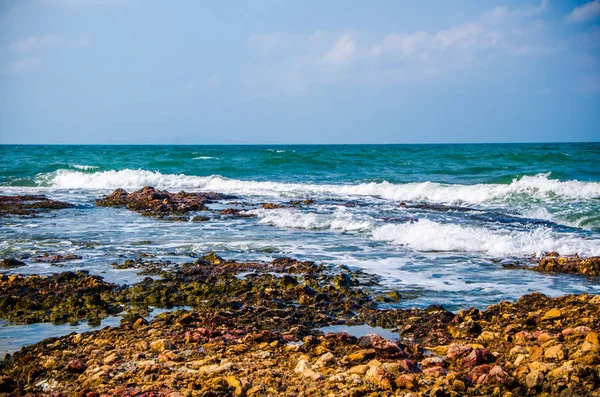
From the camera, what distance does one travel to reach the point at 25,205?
64.7ft

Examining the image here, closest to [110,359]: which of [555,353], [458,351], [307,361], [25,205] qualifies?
[307,361]

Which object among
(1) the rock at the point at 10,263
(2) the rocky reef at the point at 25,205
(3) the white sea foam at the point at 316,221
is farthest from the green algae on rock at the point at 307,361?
(2) the rocky reef at the point at 25,205

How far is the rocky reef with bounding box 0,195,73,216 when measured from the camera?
59.4 feet

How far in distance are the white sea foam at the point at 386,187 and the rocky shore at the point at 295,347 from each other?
54.9 ft

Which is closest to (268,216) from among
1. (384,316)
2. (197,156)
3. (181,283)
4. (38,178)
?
(181,283)

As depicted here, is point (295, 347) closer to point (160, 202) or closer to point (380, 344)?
point (380, 344)

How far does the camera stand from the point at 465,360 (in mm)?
5172

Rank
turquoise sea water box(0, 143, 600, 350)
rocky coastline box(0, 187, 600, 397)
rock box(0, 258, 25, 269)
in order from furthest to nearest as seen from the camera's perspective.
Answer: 1. rock box(0, 258, 25, 269)
2. turquoise sea water box(0, 143, 600, 350)
3. rocky coastline box(0, 187, 600, 397)

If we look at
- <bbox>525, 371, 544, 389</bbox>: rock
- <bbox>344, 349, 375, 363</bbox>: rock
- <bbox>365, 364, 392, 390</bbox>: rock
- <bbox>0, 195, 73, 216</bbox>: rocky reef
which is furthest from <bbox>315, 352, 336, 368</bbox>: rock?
<bbox>0, 195, 73, 216</bbox>: rocky reef

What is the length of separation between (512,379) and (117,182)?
3112cm

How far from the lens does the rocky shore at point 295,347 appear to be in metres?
4.67

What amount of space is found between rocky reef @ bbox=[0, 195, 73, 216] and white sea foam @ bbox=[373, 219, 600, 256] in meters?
11.4

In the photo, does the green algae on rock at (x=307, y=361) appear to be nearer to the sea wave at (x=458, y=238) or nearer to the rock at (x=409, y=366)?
the rock at (x=409, y=366)

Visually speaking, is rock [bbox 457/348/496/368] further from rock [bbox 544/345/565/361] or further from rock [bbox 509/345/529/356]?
rock [bbox 544/345/565/361]
